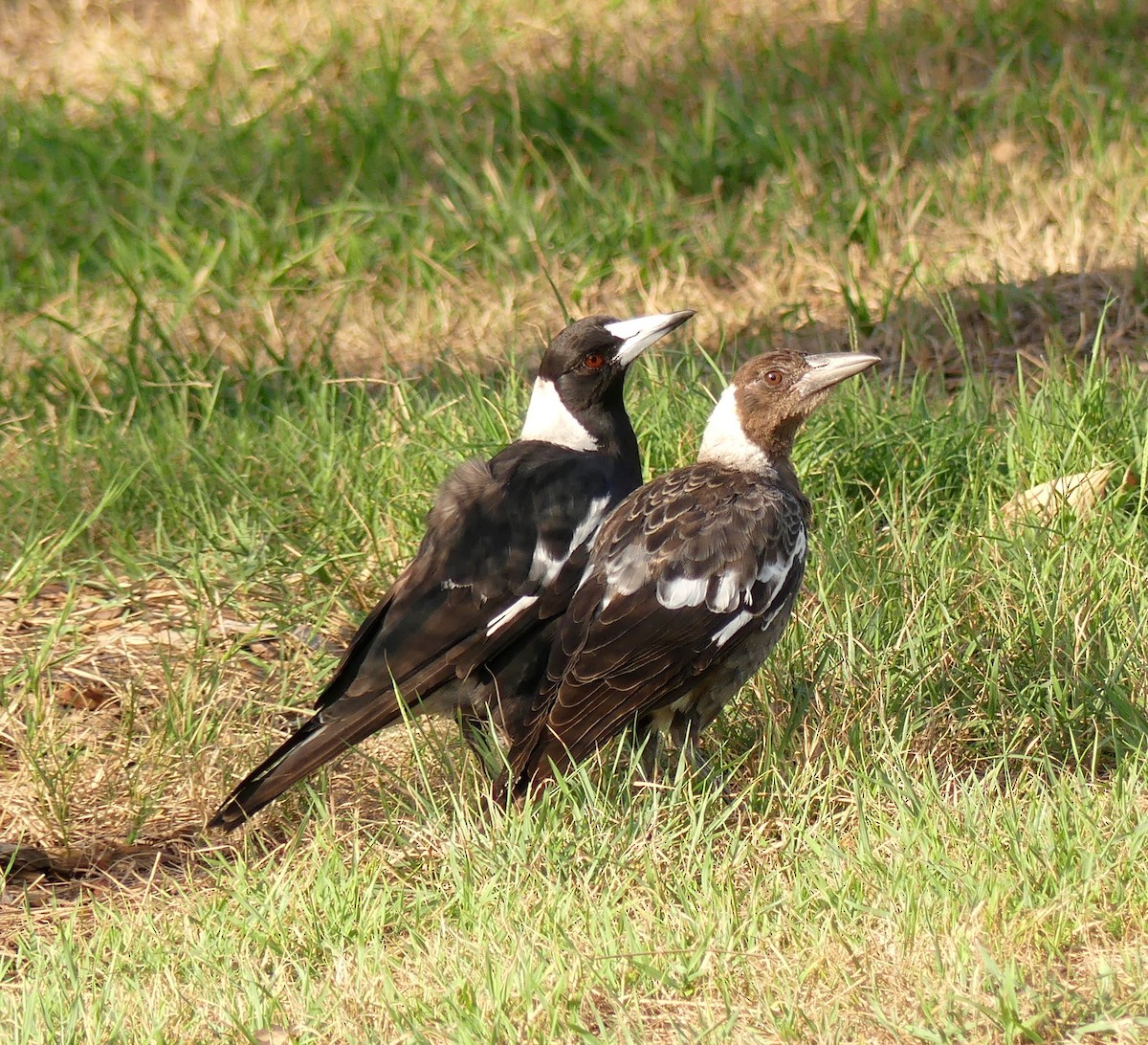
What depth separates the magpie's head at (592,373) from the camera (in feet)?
14.2

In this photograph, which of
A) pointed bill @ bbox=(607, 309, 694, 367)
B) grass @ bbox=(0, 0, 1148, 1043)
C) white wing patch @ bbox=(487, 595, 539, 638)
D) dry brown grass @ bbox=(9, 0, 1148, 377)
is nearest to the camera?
grass @ bbox=(0, 0, 1148, 1043)

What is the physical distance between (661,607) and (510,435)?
1.36 meters

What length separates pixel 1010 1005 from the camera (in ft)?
8.14

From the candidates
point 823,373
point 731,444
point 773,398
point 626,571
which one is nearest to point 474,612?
point 626,571

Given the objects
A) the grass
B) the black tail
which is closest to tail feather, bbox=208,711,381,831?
the black tail

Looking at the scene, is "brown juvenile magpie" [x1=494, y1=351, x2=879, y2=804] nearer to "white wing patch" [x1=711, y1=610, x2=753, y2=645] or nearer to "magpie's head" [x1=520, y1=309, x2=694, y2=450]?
"white wing patch" [x1=711, y1=610, x2=753, y2=645]

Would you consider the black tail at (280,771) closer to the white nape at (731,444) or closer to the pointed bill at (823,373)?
the white nape at (731,444)

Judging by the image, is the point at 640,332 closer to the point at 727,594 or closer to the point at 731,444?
the point at 731,444

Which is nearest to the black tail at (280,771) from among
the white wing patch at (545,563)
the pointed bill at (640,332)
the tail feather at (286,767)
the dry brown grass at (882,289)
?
the tail feather at (286,767)

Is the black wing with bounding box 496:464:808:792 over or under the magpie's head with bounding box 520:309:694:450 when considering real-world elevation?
under

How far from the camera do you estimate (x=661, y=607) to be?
3.64m

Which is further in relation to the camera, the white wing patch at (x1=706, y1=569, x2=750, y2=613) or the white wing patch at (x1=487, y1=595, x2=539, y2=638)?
the white wing patch at (x1=487, y1=595, x2=539, y2=638)

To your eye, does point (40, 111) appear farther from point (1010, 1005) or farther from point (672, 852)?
point (1010, 1005)

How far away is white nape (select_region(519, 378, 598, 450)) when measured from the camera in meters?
4.35
